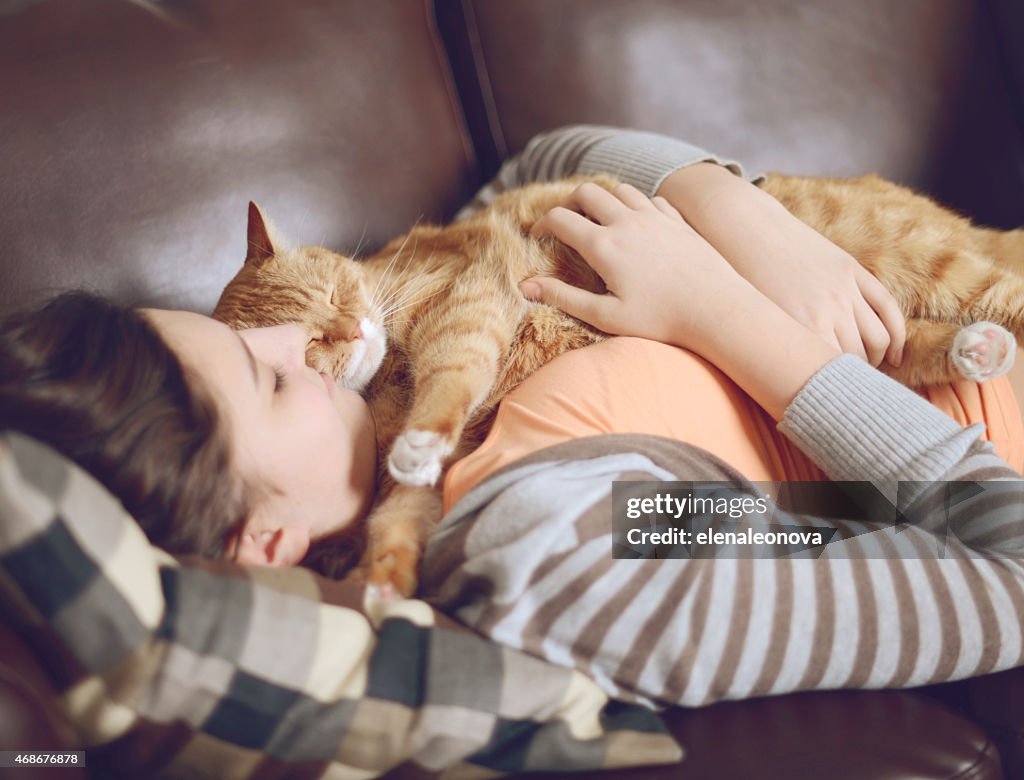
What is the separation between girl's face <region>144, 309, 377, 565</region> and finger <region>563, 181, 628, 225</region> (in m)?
0.51

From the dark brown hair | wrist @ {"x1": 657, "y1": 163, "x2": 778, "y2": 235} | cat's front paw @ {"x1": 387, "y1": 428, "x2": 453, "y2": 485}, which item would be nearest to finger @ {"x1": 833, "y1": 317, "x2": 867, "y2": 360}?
wrist @ {"x1": 657, "y1": 163, "x2": 778, "y2": 235}

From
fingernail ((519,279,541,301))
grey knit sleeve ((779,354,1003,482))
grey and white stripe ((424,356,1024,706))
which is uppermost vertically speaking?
fingernail ((519,279,541,301))

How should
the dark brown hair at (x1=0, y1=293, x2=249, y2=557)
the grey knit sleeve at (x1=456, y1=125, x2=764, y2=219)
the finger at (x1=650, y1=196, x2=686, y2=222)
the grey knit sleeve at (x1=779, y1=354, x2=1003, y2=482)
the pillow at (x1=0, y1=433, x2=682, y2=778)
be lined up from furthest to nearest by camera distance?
the grey knit sleeve at (x1=456, y1=125, x2=764, y2=219), the finger at (x1=650, y1=196, x2=686, y2=222), the grey knit sleeve at (x1=779, y1=354, x2=1003, y2=482), the dark brown hair at (x1=0, y1=293, x2=249, y2=557), the pillow at (x1=0, y1=433, x2=682, y2=778)

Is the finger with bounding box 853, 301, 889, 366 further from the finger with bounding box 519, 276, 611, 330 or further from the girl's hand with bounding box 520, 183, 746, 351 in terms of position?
the finger with bounding box 519, 276, 611, 330

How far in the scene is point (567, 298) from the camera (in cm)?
114

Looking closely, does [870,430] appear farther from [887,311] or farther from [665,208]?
[665,208]

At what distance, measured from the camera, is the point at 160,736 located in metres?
0.70

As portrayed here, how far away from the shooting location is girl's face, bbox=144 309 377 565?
881 mm

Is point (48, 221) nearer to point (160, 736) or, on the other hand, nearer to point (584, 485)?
point (160, 736)

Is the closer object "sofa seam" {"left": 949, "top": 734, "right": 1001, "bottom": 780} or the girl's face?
"sofa seam" {"left": 949, "top": 734, "right": 1001, "bottom": 780}

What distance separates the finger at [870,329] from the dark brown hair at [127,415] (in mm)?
920

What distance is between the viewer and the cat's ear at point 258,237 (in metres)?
1.22

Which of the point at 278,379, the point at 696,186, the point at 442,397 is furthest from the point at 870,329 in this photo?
the point at 278,379

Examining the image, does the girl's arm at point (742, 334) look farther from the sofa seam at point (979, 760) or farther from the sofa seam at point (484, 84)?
the sofa seam at point (484, 84)
